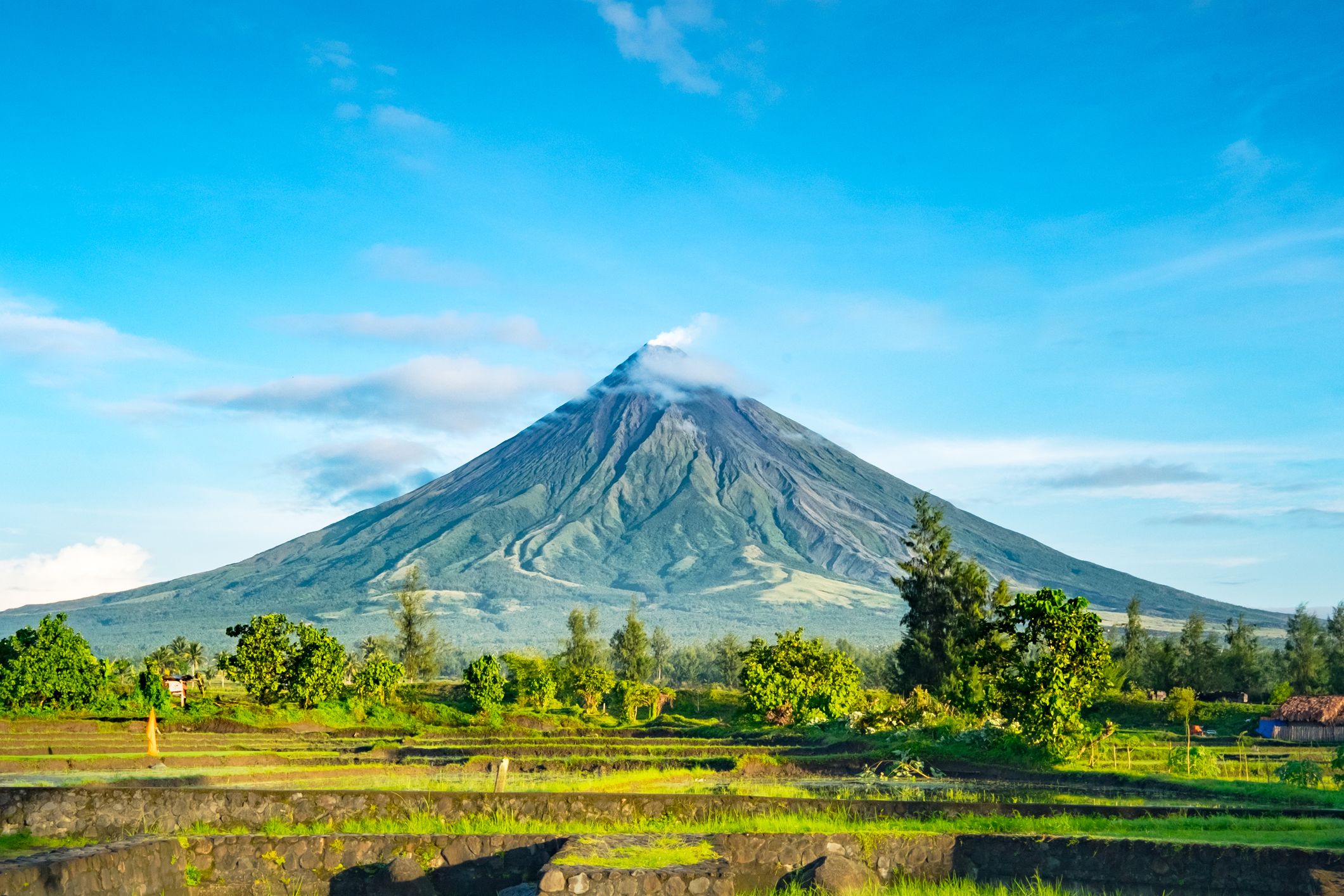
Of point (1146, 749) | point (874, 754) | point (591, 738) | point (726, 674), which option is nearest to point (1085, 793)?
point (874, 754)

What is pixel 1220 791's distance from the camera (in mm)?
23031

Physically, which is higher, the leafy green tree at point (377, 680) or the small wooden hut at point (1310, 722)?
the leafy green tree at point (377, 680)

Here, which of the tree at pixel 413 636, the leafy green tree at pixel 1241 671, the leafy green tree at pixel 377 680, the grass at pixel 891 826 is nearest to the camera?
the grass at pixel 891 826

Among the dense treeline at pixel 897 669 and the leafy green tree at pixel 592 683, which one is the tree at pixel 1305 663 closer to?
the dense treeline at pixel 897 669

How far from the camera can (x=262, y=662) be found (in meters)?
51.5

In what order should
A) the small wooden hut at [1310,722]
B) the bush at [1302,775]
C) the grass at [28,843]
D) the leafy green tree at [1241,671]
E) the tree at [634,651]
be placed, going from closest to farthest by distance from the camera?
the grass at [28,843] < the bush at [1302,775] < the small wooden hut at [1310,722] < the leafy green tree at [1241,671] < the tree at [634,651]

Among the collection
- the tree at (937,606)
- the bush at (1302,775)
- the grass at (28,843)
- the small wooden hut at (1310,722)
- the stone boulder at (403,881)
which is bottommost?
the small wooden hut at (1310,722)

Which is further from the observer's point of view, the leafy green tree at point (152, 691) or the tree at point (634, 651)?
the tree at point (634, 651)

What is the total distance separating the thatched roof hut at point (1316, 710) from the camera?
167ft

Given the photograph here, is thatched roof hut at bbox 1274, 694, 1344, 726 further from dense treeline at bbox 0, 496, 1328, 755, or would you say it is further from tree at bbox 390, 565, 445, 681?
tree at bbox 390, 565, 445, 681

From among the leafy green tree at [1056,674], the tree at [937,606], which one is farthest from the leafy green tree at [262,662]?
the leafy green tree at [1056,674]

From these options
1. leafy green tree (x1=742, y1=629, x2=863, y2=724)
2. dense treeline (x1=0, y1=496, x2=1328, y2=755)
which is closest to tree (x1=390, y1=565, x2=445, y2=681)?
dense treeline (x1=0, y1=496, x2=1328, y2=755)

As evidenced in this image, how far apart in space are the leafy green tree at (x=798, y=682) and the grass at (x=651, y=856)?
118ft

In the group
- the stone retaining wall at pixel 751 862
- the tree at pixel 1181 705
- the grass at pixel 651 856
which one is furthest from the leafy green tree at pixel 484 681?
the grass at pixel 651 856
